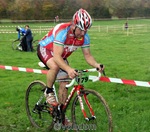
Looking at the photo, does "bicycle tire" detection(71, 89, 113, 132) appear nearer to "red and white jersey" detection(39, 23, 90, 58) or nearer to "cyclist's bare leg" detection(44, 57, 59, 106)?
"cyclist's bare leg" detection(44, 57, 59, 106)

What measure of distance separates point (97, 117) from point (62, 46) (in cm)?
113

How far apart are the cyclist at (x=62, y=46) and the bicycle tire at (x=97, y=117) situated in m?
0.34

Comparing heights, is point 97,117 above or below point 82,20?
below

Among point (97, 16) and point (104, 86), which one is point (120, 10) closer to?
point (97, 16)

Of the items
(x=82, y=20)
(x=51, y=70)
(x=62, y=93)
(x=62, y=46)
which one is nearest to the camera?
(x=82, y=20)

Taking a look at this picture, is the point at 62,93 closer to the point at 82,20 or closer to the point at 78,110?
the point at 78,110

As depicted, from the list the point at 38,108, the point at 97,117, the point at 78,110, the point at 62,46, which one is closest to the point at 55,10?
the point at 38,108

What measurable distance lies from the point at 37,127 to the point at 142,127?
5.91 feet

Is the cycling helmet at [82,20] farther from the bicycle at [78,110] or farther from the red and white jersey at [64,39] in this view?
the bicycle at [78,110]

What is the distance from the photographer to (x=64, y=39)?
15.3 ft

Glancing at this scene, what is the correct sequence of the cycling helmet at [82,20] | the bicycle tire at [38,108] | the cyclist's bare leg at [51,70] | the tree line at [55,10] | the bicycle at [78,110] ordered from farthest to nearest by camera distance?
the tree line at [55,10] → the bicycle tire at [38,108] → the cyclist's bare leg at [51,70] → the bicycle at [78,110] → the cycling helmet at [82,20]

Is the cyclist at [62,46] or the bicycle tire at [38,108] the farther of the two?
the bicycle tire at [38,108]

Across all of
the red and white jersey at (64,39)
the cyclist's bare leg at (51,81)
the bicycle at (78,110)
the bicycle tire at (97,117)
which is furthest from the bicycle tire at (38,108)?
the red and white jersey at (64,39)

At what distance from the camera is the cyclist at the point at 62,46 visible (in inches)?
175
